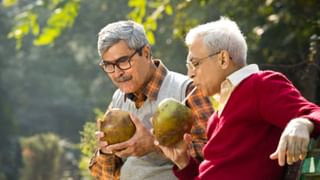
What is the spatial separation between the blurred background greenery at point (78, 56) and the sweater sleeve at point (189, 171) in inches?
75.7

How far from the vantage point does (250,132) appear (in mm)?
3299

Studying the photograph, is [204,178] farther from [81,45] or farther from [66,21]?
[81,45]

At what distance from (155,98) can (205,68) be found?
0.70 meters

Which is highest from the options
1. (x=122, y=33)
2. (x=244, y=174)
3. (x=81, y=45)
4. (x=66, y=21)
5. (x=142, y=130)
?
(x=81, y=45)

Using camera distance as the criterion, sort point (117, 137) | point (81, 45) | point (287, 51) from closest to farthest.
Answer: point (117, 137) < point (287, 51) < point (81, 45)

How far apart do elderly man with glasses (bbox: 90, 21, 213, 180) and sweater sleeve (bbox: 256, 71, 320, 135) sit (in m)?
0.67

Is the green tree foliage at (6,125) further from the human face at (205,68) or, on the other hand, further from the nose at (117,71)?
the human face at (205,68)

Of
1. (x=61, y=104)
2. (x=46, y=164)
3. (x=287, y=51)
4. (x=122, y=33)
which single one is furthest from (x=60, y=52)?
(x=122, y=33)

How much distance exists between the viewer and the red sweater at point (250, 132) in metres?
3.22

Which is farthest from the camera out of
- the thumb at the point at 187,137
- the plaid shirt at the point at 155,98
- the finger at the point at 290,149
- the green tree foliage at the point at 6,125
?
the green tree foliage at the point at 6,125

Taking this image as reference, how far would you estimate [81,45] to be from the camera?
36.9 m

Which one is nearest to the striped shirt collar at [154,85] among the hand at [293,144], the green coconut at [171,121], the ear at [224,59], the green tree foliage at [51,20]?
the green coconut at [171,121]

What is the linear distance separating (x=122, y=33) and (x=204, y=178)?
89 centimetres

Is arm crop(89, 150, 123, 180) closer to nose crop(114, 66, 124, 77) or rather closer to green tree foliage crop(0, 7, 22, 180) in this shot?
nose crop(114, 66, 124, 77)
